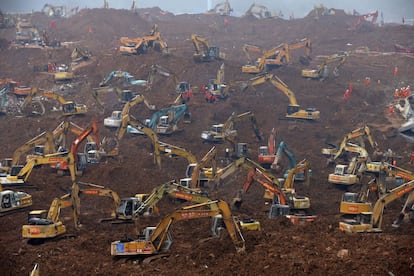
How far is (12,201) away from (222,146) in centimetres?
1703

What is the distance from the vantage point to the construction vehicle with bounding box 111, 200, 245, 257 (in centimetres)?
2347

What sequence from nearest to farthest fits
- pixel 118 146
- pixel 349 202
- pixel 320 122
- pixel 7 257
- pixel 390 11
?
pixel 7 257 < pixel 349 202 < pixel 118 146 < pixel 320 122 < pixel 390 11

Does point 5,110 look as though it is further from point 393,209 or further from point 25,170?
point 393,209

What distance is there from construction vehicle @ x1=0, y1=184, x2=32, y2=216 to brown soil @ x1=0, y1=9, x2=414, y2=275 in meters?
0.48

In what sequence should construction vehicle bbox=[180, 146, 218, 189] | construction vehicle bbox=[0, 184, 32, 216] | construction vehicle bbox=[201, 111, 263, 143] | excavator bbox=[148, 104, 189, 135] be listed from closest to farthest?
construction vehicle bbox=[0, 184, 32, 216], construction vehicle bbox=[180, 146, 218, 189], construction vehicle bbox=[201, 111, 263, 143], excavator bbox=[148, 104, 189, 135]

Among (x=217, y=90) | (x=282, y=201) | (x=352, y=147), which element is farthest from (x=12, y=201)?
(x=217, y=90)

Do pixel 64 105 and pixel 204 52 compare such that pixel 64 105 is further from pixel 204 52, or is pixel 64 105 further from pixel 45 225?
pixel 45 225

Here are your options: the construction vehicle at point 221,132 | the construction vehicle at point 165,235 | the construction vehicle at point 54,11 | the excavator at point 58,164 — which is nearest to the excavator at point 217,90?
the construction vehicle at point 221,132

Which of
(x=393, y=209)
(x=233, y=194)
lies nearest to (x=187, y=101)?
(x=233, y=194)

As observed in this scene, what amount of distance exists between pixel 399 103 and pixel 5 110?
108ft

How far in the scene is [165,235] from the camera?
2378 centimetres

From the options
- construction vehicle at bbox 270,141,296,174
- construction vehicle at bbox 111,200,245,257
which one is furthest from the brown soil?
construction vehicle at bbox 270,141,296,174

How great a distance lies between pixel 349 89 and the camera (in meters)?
57.1

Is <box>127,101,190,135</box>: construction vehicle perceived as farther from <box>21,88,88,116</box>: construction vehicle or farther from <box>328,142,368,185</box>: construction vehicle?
<box>328,142,368,185</box>: construction vehicle
